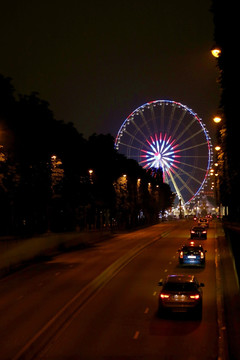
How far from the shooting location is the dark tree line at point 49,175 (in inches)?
2185

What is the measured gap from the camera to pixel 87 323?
21750 millimetres

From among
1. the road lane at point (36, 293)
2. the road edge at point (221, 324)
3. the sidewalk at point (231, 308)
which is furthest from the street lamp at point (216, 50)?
the road lane at point (36, 293)

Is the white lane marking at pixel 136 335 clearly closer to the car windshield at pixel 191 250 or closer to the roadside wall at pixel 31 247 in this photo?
the roadside wall at pixel 31 247

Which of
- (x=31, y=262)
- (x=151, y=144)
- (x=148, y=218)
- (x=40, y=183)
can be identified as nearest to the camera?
(x=31, y=262)

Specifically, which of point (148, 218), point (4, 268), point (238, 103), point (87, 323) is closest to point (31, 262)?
point (4, 268)

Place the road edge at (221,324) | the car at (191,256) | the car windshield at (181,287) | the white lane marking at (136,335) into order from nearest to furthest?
the road edge at (221,324), the white lane marking at (136,335), the car windshield at (181,287), the car at (191,256)

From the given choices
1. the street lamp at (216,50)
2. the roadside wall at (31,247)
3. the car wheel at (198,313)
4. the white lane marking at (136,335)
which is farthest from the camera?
the roadside wall at (31,247)

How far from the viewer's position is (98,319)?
2258cm

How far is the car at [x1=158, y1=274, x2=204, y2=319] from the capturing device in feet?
73.3

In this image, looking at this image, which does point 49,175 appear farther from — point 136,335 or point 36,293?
point 136,335

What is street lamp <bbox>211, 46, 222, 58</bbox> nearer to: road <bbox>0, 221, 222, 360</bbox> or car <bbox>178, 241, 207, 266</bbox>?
road <bbox>0, 221, 222, 360</bbox>

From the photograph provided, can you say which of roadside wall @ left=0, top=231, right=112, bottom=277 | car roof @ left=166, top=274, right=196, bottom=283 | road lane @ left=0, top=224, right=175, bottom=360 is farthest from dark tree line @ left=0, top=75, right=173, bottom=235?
car roof @ left=166, top=274, right=196, bottom=283

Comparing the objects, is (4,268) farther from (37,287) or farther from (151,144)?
(151,144)

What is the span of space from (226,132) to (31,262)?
28.3 meters
